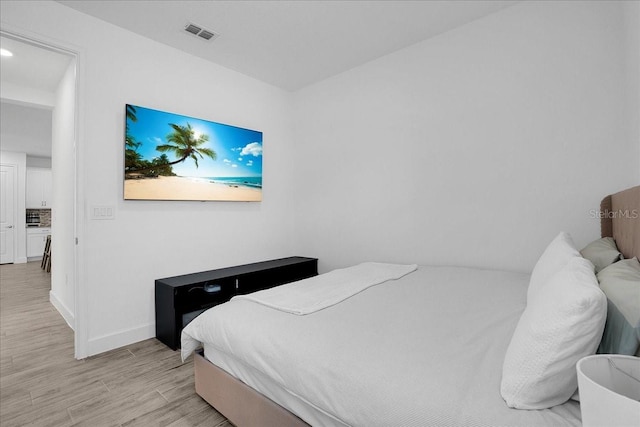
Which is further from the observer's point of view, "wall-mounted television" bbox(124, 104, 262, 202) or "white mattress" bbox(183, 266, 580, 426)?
"wall-mounted television" bbox(124, 104, 262, 202)

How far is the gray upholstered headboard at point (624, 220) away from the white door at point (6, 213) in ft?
32.4

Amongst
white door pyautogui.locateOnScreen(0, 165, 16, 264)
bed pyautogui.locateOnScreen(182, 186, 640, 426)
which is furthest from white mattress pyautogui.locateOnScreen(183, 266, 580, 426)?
white door pyautogui.locateOnScreen(0, 165, 16, 264)

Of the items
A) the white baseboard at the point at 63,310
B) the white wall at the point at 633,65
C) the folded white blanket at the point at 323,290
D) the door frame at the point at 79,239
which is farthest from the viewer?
the white baseboard at the point at 63,310

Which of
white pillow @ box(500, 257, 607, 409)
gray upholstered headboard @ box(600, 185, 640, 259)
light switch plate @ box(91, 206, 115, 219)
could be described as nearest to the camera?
white pillow @ box(500, 257, 607, 409)

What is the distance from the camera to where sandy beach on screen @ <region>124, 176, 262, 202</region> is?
2678 millimetres

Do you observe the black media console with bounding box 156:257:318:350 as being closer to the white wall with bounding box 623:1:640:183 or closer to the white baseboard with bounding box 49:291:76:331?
the white baseboard with bounding box 49:291:76:331

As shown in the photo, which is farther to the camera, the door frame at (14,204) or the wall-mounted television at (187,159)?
the door frame at (14,204)

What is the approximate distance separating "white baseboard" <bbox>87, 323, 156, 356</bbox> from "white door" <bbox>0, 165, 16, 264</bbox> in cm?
669

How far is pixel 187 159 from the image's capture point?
9.82 ft

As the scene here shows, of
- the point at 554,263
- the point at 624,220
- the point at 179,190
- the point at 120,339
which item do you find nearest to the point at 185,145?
the point at 179,190

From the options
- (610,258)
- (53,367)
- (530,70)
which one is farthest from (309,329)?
(530,70)

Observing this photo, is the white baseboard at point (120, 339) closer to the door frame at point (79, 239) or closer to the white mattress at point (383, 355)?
the door frame at point (79, 239)

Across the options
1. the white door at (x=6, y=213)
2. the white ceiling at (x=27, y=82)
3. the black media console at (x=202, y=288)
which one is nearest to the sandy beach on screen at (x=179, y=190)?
the black media console at (x=202, y=288)

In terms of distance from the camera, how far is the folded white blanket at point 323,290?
1.60 m
